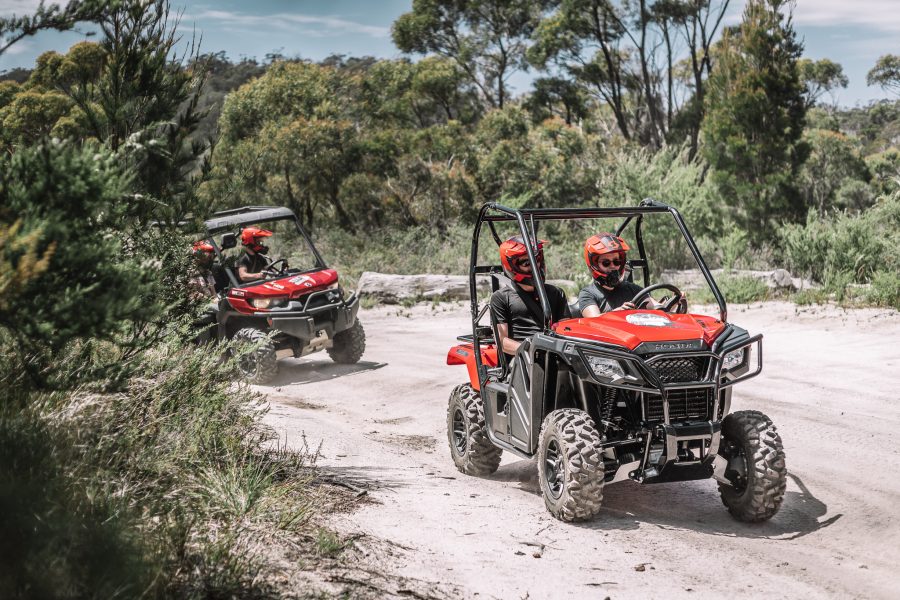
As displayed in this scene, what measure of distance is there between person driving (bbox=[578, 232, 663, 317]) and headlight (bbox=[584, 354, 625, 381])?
3.17 feet

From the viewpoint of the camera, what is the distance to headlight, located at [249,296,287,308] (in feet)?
38.6

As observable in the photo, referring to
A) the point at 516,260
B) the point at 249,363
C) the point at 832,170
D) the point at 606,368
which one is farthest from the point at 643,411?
the point at 832,170

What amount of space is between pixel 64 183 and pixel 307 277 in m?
8.11

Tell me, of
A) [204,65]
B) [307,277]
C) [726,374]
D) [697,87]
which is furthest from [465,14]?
[726,374]

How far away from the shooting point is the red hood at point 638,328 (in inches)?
225

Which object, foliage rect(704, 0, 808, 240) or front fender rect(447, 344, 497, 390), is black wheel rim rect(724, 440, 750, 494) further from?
foliage rect(704, 0, 808, 240)

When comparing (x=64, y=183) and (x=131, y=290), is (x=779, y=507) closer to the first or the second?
(x=131, y=290)

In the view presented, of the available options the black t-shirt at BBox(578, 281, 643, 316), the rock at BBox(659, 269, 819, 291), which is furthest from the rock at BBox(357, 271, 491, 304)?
the black t-shirt at BBox(578, 281, 643, 316)

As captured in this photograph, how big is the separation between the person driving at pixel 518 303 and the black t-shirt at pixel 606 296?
0.19 m

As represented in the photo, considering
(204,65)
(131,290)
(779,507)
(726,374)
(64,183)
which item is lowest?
(779,507)

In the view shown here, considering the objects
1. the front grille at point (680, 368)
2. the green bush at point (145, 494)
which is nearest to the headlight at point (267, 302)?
the green bush at point (145, 494)

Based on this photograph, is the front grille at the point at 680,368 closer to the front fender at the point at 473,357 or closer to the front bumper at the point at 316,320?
the front fender at the point at 473,357

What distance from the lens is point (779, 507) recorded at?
5887 mm

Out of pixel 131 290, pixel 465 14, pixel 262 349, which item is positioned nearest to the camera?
pixel 131 290
